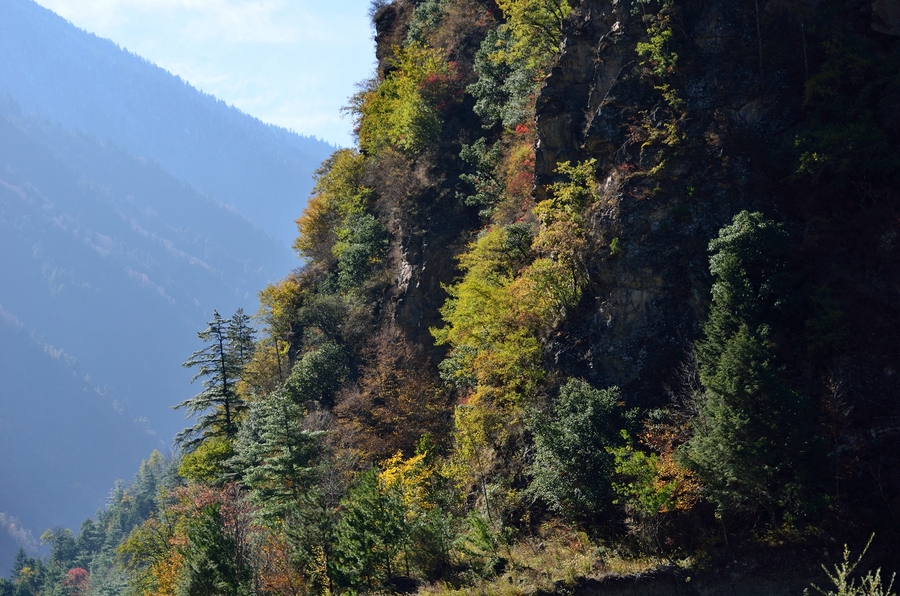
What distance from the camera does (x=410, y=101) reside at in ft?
140

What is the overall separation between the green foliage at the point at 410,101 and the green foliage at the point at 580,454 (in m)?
22.3

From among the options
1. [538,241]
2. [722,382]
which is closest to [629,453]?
[722,382]

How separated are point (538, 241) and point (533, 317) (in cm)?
294

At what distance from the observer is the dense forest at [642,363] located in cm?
2114

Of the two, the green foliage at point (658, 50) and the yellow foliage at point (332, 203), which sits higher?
the yellow foliage at point (332, 203)

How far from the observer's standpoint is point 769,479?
20500 millimetres

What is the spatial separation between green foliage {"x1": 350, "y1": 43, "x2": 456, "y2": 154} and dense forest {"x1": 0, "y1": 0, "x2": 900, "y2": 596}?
6.65m

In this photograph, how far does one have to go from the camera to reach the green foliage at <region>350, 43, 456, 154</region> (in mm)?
42062

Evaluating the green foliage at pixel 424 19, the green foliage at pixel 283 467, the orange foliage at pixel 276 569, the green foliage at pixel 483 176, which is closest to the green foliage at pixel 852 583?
the orange foliage at pixel 276 569

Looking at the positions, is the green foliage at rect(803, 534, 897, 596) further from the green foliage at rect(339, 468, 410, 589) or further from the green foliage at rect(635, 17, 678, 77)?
the green foliage at rect(635, 17, 678, 77)

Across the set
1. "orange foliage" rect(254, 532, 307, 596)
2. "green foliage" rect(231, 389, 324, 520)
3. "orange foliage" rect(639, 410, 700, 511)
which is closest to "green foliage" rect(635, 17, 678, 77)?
"orange foliage" rect(639, 410, 700, 511)

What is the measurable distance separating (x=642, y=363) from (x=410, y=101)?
23.7m

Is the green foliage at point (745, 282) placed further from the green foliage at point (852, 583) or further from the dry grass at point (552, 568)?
the green foliage at point (852, 583)

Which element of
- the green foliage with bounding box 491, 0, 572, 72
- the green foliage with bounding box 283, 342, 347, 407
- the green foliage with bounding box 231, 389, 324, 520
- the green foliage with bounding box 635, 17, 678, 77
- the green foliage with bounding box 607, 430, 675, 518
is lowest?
the green foliage with bounding box 607, 430, 675, 518
